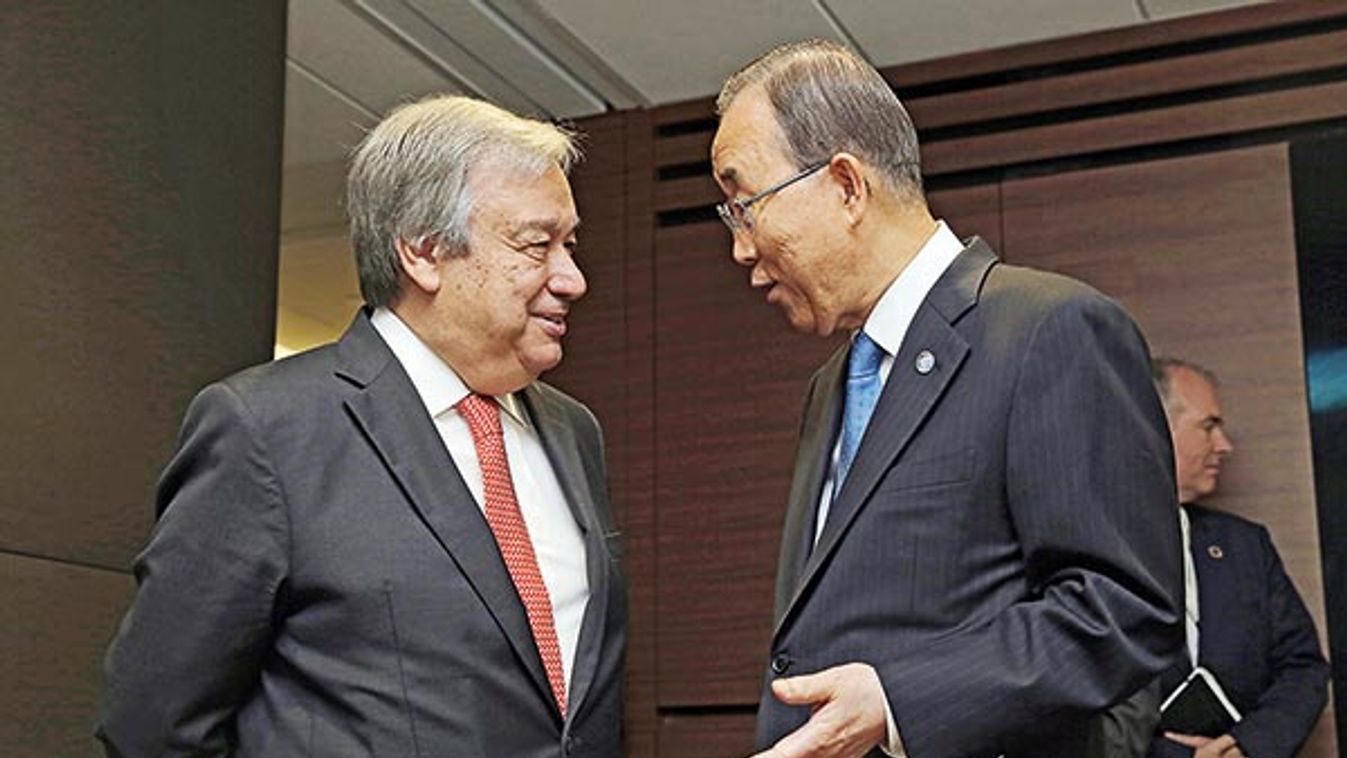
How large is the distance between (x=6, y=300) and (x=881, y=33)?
107 inches

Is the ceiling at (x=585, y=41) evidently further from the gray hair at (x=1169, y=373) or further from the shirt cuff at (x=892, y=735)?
the shirt cuff at (x=892, y=735)

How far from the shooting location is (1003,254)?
4938 millimetres

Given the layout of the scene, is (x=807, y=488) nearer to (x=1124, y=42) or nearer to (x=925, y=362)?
(x=925, y=362)

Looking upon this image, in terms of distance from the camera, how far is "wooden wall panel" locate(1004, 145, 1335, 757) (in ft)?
14.8

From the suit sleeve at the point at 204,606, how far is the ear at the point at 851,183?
761 millimetres

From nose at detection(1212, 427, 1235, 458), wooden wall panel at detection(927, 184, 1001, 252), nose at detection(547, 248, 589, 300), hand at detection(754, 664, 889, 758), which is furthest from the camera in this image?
wooden wall panel at detection(927, 184, 1001, 252)

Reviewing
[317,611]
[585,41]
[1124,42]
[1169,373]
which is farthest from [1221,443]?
[317,611]

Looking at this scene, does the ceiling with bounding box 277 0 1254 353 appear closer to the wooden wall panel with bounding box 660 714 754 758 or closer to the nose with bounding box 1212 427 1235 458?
the nose with bounding box 1212 427 1235 458

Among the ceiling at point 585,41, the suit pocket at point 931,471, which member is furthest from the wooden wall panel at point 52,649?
the ceiling at point 585,41

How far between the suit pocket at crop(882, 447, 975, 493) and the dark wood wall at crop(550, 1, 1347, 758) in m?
2.87

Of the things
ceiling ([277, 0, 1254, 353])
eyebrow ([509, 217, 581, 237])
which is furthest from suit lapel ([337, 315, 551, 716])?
ceiling ([277, 0, 1254, 353])

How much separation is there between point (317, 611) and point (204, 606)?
13 cm

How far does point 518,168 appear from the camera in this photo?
7.64ft

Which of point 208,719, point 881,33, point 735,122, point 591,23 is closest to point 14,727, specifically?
point 208,719
